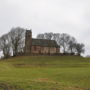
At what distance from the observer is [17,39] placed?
110m

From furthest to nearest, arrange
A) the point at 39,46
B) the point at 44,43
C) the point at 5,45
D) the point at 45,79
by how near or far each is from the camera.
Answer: the point at 44,43, the point at 39,46, the point at 5,45, the point at 45,79

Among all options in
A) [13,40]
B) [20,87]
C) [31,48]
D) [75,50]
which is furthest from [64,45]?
[20,87]

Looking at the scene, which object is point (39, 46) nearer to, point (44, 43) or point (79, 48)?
point (44, 43)

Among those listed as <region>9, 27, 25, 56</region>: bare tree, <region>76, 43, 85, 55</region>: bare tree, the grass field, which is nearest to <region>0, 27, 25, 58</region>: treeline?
<region>9, 27, 25, 56</region>: bare tree

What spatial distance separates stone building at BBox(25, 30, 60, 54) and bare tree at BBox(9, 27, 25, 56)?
2.91 metres

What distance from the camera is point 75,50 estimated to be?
13238 centimetres

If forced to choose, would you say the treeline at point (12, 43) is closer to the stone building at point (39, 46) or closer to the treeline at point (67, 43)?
the stone building at point (39, 46)

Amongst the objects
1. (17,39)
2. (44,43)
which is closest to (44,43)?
(44,43)

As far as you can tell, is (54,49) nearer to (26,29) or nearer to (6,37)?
(26,29)

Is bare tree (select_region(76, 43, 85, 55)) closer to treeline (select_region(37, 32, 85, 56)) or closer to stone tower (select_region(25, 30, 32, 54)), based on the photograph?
treeline (select_region(37, 32, 85, 56))

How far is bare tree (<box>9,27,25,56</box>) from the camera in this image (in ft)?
359

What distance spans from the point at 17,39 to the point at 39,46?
16527mm

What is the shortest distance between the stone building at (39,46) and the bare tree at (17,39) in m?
2.91

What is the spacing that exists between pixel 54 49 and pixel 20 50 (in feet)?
70.5
